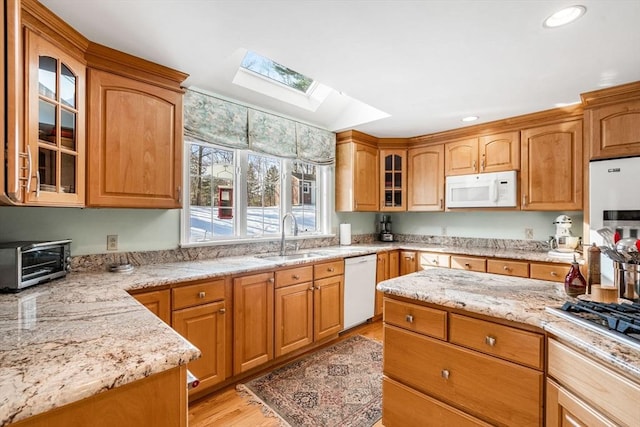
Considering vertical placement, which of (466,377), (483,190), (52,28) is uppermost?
(52,28)

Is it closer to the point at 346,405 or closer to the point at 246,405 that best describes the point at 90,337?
the point at 246,405

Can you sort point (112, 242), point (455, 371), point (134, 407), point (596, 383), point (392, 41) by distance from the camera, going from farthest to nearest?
1. point (112, 242)
2. point (392, 41)
3. point (455, 371)
4. point (596, 383)
5. point (134, 407)

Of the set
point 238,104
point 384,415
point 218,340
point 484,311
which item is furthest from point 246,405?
point 238,104

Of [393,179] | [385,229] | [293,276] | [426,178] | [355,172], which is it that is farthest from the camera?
[385,229]

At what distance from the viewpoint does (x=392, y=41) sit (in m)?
1.82

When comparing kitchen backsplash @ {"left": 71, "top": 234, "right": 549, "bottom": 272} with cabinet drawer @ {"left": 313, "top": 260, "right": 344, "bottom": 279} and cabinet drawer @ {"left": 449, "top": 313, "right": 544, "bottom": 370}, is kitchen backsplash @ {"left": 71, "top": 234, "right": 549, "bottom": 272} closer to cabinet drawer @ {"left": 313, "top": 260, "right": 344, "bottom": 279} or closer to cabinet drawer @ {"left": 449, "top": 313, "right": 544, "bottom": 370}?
cabinet drawer @ {"left": 313, "top": 260, "right": 344, "bottom": 279}

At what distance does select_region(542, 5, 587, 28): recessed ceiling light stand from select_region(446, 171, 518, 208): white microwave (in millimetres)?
1837

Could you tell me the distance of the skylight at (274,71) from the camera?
268 cm

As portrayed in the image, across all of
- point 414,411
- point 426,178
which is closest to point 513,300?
point 414,411

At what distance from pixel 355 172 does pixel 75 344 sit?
10.6ft

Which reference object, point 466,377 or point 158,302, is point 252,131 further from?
point 466,377

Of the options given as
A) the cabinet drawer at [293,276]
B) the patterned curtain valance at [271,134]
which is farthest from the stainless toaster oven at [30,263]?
the patterned curtain valance at [271,134]

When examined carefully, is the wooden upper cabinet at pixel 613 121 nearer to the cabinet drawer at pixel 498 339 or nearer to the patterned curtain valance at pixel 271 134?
the cabinet drawer at pixel 498 339

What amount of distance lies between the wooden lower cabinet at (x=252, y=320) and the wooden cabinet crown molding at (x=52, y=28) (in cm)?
169
